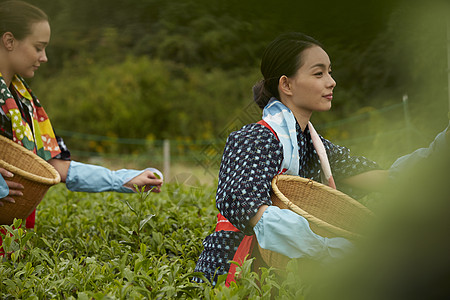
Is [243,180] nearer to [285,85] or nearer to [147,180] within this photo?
[285,85]

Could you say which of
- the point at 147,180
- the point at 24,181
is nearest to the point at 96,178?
the point at 147,180

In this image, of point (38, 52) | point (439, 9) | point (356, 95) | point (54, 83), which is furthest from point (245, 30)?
point (54, 83)

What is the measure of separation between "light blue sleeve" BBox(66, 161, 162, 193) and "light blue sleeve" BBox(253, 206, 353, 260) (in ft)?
4.22

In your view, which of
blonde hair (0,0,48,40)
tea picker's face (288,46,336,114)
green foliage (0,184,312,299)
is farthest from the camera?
blonde hair (0,0,48,40)

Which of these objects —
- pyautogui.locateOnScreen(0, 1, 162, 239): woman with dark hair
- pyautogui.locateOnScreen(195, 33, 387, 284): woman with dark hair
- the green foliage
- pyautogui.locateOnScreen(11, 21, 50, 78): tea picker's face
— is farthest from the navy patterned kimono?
pyautogui.locateOnScreen(11, 21, 50, 78): tea picker's face

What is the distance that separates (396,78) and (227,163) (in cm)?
81

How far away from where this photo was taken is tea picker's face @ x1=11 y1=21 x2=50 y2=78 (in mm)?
2209

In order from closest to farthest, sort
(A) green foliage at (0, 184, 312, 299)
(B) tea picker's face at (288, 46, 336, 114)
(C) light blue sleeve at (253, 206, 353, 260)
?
1. (C) light blue sleeve at (253, 206, 353, 260)
2. (A) green foliage at (0, 184, 312, 299)
3. (B) tea picker's face at (288, 46, 336, 114)

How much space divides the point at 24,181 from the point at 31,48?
587mm

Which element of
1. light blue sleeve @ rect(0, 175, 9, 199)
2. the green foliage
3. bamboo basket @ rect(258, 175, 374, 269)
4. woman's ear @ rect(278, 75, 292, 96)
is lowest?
the green foliage

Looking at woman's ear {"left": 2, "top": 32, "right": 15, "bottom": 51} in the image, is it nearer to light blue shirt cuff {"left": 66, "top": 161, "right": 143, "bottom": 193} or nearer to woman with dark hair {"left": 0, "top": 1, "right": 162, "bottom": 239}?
woman with dark hair {"left": 0, "top": 1, "right": 162, "bottom": 239}

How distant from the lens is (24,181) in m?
2.00

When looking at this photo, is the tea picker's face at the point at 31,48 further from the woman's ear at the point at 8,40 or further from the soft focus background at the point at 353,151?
the soft focus background at the point at 353,151

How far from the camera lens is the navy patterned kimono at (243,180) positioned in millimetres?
1334
